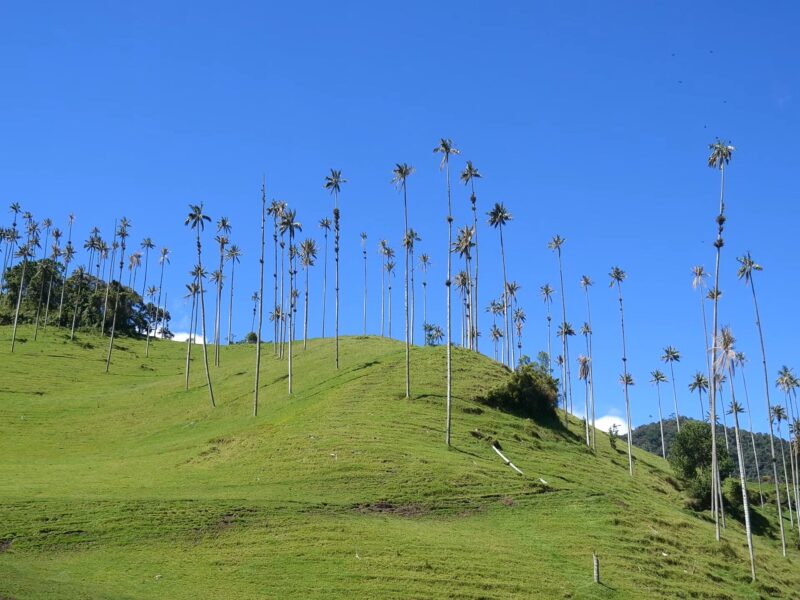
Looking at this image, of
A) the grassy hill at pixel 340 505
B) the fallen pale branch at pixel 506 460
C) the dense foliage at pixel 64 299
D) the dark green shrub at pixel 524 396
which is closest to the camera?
the grassy hill at pixel 340 505

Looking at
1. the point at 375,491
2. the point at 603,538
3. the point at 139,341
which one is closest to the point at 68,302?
the point at 139,341

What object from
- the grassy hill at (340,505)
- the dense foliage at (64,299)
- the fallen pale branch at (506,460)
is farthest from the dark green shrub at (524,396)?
the dense foliage at (64,299)

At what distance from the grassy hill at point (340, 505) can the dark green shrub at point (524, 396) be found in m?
2.95

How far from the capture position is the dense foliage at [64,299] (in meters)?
178

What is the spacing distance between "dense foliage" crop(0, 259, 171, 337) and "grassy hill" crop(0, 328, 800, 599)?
81.5m

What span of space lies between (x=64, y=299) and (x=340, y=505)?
15385 cm

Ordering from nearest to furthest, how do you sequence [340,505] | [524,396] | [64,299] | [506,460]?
1. [340,505]
2. [506,460]
3. [524,396]
4. [64,299]

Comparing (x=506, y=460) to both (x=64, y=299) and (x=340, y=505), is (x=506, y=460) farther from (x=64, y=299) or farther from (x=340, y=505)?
(x=64, y=299)

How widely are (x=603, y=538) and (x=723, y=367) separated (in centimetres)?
1798

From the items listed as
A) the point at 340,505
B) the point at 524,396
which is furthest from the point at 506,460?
the point at 340,505

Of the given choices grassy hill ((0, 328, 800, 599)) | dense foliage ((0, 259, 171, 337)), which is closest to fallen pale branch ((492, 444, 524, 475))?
grassy hill ((0, 328, 800, 599))

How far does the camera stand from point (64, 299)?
187250mm

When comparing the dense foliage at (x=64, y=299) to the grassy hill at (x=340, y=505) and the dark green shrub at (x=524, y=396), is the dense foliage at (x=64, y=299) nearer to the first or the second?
the grassy hill at (x=340, y=505)

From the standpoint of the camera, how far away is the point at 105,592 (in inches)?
1465
